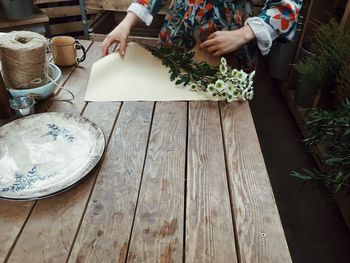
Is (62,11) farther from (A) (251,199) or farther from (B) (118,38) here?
(A) (251,199)

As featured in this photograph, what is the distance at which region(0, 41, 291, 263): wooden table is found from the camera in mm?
646

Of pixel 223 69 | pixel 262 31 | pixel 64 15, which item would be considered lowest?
pixel 64 15

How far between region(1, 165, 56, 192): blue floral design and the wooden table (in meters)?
0.04

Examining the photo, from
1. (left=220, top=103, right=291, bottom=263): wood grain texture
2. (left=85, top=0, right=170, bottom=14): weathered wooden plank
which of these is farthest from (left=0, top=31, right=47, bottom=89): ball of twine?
(left=85, top=0, right=170, bottom=14): weathered wooden plank

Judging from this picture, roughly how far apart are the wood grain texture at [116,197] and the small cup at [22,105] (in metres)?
0.26

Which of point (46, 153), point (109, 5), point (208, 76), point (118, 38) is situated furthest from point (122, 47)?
point (109, 5)

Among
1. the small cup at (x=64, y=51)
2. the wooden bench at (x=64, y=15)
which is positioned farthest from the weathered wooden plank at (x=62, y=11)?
the small cup at (x=64, y=51)

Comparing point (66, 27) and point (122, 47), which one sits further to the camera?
point (66, 27)

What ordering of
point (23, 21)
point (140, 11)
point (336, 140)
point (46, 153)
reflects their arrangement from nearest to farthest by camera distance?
point (46, 153)
point (336, 140)
point (140, 11)
point (23, 21)

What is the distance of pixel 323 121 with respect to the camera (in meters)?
1.28

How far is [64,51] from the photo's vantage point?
1214mm

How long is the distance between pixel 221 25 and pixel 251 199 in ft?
2.47

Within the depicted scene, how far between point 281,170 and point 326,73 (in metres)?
0.63

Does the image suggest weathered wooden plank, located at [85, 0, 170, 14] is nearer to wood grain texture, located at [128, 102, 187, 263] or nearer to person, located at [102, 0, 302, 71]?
person, located at [102, 0, 302, 71]
